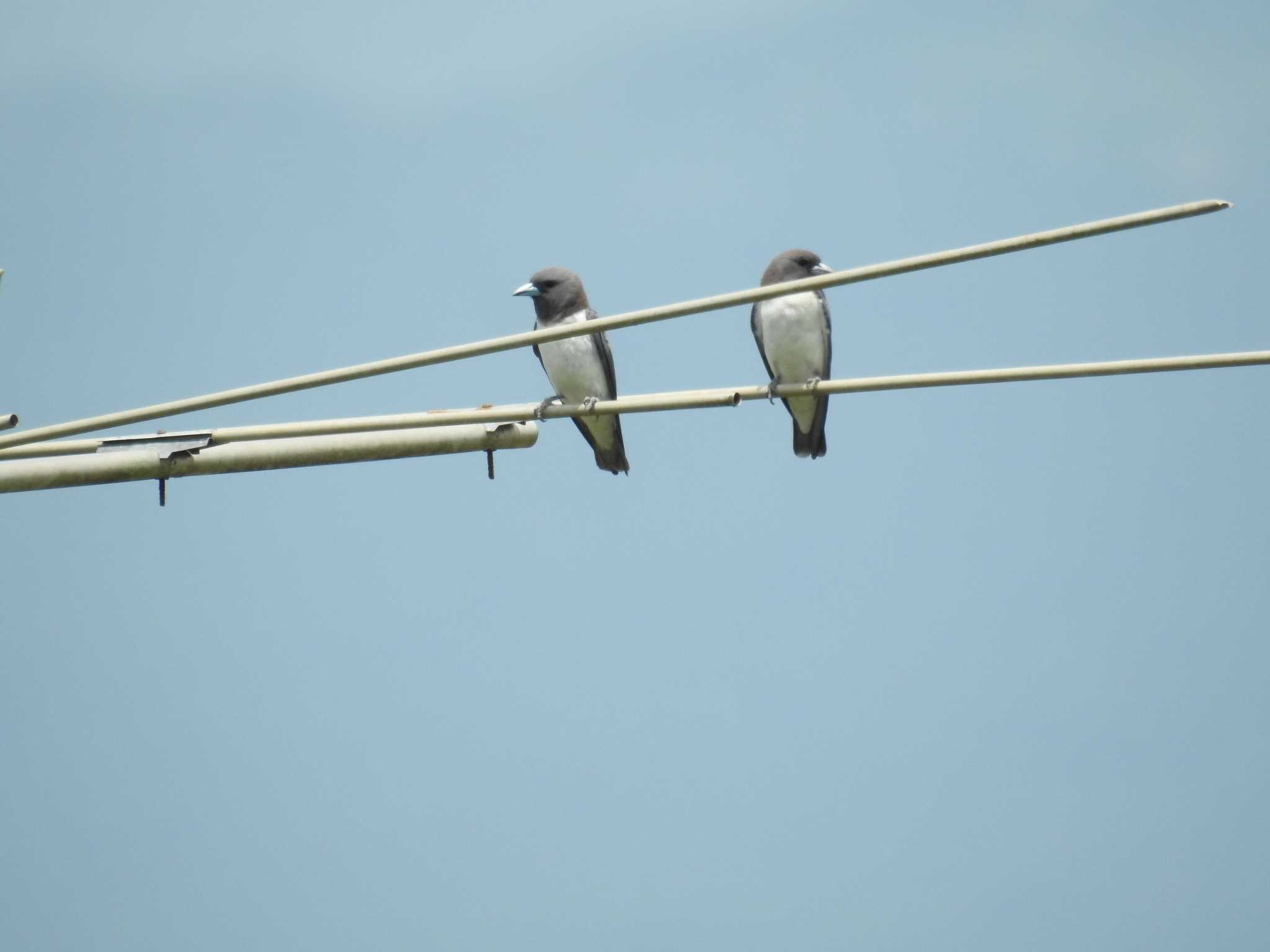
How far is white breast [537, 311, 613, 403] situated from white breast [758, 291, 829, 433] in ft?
4.16

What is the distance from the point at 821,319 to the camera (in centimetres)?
1295

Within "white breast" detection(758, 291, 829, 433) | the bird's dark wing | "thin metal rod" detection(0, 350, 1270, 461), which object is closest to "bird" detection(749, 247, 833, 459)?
"white breast" detection(758, 291, 829, 433)

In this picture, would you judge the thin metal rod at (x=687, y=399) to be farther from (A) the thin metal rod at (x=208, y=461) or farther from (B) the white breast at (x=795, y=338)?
(B) the white breast at (x=795, y=338)

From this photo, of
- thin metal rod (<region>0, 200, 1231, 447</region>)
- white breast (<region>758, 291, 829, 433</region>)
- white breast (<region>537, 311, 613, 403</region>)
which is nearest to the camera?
thin metal rod (<region>0, 200, 1231, 447</region>)

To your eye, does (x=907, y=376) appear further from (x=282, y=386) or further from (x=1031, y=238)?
(x=282, y=386)

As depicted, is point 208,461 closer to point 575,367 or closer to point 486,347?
point 486,347

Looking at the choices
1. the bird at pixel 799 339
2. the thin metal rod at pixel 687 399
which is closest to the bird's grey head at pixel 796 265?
the bird at pixel 799 339

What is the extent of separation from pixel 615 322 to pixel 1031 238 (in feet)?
5.13

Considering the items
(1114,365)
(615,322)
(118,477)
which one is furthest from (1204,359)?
(118,477)

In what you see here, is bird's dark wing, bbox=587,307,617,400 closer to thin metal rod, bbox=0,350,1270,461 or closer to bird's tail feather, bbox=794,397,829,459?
bird's tail feather, bbox=794,397,829,459

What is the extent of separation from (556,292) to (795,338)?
178 cm

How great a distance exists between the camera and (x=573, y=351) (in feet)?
41.0

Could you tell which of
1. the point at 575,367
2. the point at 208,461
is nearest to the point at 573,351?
the point at 575,367

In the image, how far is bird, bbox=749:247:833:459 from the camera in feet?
41.9
